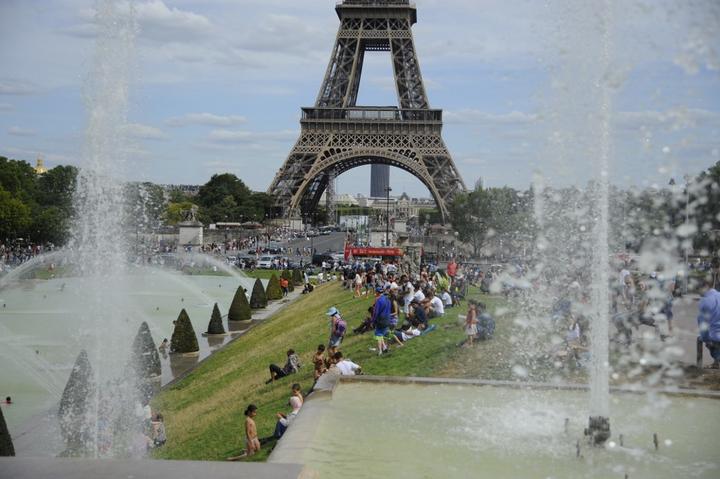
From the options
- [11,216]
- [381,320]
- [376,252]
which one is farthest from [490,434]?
[11,216]

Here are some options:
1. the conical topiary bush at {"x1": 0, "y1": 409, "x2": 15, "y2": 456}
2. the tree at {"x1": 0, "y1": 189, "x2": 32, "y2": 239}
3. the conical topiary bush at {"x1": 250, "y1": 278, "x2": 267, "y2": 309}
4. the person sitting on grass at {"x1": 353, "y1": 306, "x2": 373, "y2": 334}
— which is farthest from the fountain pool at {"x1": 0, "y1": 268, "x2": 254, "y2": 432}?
the tree at {"x1": 0, "y1": 189, "x2": 32, "y2": 239}

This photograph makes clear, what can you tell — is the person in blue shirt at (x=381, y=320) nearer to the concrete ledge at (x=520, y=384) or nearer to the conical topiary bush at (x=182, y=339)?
the concrete ledge at (x=520, y=384)

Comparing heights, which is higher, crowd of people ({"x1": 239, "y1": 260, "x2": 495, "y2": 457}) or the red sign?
the red sign

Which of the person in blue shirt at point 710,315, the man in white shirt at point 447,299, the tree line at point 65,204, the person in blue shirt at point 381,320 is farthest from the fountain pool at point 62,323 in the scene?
the person in blue shirt at point 710,315

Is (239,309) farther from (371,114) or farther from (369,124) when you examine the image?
(371,114)

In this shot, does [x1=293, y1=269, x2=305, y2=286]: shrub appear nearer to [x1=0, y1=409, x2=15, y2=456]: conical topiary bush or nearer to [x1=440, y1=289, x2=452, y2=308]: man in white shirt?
[x1=440, y1=289, x2=452, y2=308]: man in white shirt

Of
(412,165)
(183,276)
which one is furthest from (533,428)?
(412,165)
